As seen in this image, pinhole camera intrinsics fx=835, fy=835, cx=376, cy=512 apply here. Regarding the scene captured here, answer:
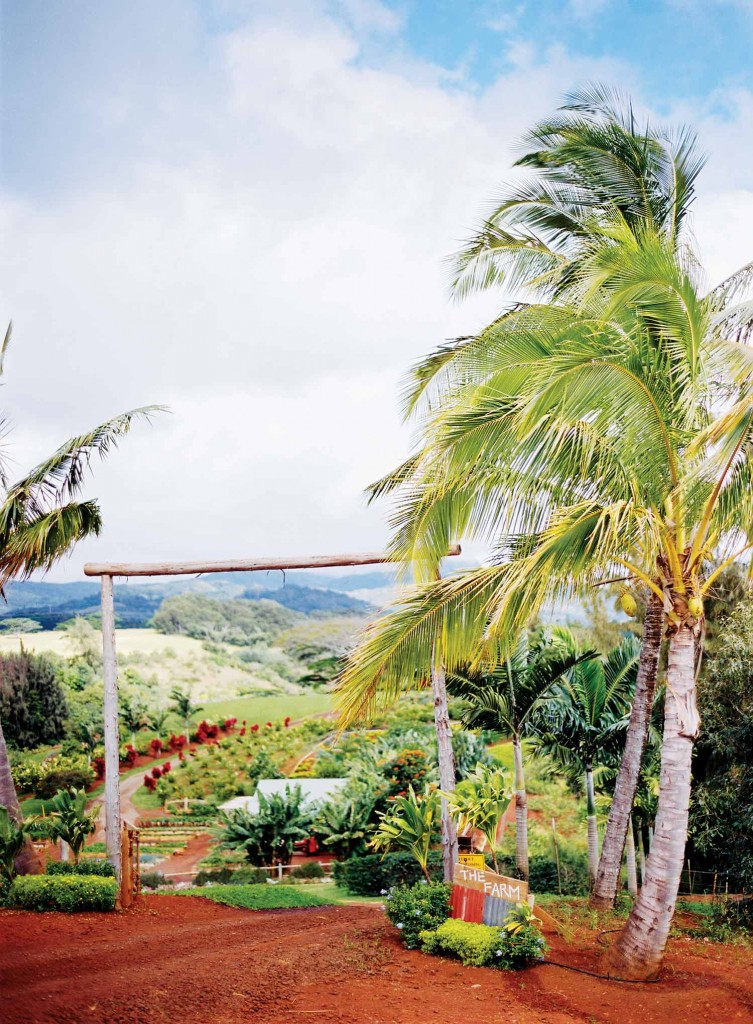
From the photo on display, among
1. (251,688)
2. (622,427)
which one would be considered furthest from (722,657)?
(251,688)

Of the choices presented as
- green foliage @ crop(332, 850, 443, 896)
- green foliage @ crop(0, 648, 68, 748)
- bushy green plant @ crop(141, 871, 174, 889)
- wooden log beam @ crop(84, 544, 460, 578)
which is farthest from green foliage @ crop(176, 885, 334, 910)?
green foliage @ crop(0, 648, 68, 748)

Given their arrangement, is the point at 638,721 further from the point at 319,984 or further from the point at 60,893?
the point at 60,893

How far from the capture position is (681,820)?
564 cm

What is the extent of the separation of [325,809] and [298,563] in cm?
543

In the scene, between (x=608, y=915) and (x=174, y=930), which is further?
(x=608, y=915)

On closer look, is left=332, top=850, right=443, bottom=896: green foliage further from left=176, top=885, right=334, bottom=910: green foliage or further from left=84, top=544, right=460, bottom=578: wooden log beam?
left=84, top=544, right=460, bottom=578: wooden log beam

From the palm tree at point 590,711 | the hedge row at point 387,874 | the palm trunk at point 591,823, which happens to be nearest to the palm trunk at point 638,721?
the palm tree at point 590,711

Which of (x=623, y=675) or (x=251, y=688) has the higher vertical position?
(x=623, y=675)

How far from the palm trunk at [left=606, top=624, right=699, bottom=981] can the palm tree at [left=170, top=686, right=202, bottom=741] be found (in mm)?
15836

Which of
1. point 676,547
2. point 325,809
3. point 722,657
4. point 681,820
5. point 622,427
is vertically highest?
point 622,427

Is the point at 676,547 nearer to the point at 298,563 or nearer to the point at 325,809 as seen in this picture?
the point at 298,563

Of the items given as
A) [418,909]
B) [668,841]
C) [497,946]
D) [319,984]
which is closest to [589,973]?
[497,946]

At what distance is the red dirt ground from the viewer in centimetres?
495

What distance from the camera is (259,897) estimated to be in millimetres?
9414
